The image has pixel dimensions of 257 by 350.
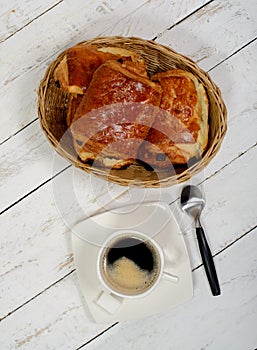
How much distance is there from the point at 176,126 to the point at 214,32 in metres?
0.35

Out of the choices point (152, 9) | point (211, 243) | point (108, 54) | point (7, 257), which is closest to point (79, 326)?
point (7, 257)

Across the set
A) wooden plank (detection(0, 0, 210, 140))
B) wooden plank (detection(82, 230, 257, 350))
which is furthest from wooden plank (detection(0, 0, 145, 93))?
wooden plank (detection(82, 230, 257, 350))

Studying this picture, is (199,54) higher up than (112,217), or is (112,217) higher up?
(199,54)

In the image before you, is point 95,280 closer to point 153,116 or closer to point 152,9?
point 153,116

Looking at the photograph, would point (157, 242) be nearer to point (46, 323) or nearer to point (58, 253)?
point (58, 253)

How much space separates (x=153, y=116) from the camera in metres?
1.05

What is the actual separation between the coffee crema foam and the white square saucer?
0.05m

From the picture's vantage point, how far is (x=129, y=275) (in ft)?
3.80

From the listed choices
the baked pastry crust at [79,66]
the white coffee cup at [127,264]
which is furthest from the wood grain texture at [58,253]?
the baked pastry crust at [79,66]

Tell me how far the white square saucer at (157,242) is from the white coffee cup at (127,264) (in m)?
0.03

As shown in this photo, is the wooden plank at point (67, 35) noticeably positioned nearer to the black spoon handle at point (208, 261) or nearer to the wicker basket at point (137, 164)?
the wicker basket at point (137, 164)

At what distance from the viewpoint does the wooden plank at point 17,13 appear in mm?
1229

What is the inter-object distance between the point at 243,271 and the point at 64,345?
516mm

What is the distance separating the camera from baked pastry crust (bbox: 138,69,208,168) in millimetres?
1061
